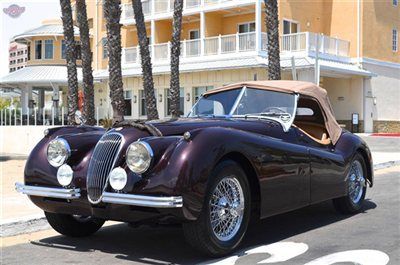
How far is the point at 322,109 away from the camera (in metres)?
7.75

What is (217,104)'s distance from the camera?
7.22 m

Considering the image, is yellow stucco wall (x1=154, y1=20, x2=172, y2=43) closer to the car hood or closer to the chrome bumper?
the car hood

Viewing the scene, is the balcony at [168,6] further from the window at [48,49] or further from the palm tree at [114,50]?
the palm tree at [114,50]

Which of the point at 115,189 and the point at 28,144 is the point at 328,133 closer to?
the point at 115,189

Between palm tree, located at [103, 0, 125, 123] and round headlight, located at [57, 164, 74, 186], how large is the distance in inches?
421

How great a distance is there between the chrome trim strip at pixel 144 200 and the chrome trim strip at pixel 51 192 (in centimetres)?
48

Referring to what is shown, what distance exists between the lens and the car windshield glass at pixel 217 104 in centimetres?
711

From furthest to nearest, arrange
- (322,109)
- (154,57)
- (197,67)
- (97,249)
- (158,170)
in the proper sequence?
(154,57), (197,67), (322,109), (97,249), (158,170)

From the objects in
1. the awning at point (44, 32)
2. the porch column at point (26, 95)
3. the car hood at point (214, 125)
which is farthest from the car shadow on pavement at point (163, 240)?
the awning at point (44, 32)

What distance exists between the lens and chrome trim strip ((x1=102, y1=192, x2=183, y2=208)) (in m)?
4.89

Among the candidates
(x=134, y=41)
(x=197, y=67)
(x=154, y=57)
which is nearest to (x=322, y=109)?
(x=197, y=67)

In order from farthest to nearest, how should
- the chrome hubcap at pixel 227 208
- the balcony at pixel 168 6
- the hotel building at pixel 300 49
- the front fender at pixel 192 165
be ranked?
the balcony at pixel 168 6, the hotel building at pixel 300 49, the chrome hubcap at pixel 227 208, the front fender at pixel 192 165

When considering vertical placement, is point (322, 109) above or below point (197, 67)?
below

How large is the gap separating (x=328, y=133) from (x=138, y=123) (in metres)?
3.15
